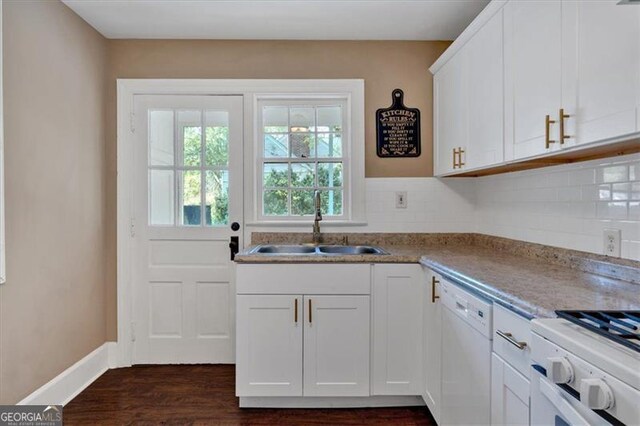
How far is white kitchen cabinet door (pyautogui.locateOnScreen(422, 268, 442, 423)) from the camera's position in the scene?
184 cm

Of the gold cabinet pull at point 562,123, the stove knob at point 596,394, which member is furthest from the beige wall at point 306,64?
the stove knob at point 596,394

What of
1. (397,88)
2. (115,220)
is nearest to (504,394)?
(397,88)

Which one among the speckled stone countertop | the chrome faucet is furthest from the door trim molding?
the speckled stone countertop

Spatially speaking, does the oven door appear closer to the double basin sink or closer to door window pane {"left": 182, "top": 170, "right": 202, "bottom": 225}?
the double basin sink

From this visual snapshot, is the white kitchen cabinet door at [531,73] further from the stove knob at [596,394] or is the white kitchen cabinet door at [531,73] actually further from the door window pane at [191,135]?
the door window pane at [191,135]

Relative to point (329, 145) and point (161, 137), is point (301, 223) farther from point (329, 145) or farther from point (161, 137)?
point (161, 137)

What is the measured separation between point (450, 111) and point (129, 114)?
2303 mm

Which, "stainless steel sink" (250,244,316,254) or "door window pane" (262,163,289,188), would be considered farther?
"door window pane" (262,163,289,188)

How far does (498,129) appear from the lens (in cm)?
178

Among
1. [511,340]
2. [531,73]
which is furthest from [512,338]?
[531,73]

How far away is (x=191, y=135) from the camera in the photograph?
2709 mm

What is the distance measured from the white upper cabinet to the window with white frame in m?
0.85

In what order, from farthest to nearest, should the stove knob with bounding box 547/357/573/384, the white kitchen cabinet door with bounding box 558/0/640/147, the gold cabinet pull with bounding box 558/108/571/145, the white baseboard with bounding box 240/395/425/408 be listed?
the white baseboard with bounding box 240/395/425/408 → the gold cabinet pull with bounding box 558/108/571/145 → the white kitchen cabinet door with bounding box 558/0/640/147 → the stove knob with bounding box 547/357/573/384

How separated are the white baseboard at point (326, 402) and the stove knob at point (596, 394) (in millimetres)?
1576
